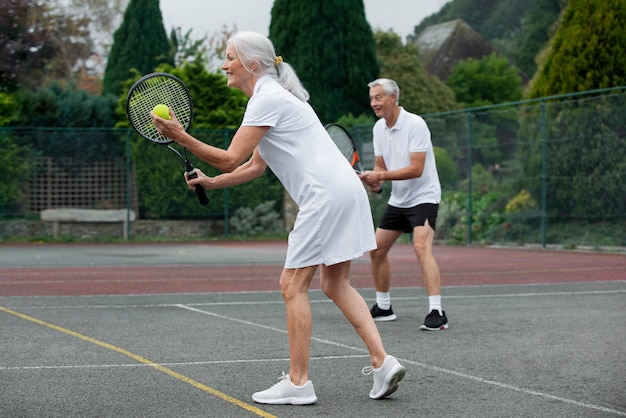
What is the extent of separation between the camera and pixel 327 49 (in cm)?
2814

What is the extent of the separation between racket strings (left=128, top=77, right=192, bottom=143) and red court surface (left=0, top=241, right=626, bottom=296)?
18.8ft

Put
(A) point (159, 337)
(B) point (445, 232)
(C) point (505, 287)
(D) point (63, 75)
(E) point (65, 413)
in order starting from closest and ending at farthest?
(E) point (65, 413) → (A) point (159, 337) → (C) point (505, 287) → (B) point (445, 232) → (D) point (63, 75)

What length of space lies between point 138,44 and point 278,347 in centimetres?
2732

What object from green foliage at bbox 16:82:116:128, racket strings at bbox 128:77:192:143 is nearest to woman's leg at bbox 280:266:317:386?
racket strings at bbox 128:77:192:143

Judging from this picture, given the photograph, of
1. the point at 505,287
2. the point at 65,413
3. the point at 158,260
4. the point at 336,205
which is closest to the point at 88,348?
the point at 65,413

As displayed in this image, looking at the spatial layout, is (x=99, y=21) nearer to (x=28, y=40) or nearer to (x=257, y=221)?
(x=28, y=40)

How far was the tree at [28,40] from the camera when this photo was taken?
3222 centimetres

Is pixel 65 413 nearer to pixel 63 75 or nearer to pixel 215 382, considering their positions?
pixel 215 382

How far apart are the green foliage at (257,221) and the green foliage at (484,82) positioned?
116 feet

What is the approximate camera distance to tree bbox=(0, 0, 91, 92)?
106 ft

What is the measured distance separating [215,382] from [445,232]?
51.8 ft

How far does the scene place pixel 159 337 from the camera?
7566mm

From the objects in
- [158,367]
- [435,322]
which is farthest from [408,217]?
[158,367]

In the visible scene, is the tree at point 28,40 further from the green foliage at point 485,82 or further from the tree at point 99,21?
the green foliage at point 485,82
